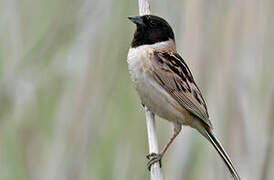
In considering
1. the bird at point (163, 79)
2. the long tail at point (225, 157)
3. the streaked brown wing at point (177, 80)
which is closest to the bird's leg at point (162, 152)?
the bird at point (163, 79)

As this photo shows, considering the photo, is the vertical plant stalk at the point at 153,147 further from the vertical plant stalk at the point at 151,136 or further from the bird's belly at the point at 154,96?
the bird's belly at the point at 154,96

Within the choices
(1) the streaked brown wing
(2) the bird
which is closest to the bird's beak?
(2) the bird

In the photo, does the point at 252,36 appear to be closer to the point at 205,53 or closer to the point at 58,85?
the point at 205,53

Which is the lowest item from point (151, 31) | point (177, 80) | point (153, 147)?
point (153, 147)

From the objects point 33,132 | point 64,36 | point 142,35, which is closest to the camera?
point 64,36

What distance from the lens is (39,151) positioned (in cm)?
267

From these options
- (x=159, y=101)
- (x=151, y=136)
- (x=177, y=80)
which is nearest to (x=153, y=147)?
(x=151, y=136)

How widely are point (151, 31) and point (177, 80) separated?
28 cm

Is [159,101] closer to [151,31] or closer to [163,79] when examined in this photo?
[163,79]

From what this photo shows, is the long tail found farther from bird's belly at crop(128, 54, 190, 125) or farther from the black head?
the black head

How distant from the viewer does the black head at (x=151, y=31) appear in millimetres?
2765

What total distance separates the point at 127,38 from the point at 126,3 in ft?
0.58

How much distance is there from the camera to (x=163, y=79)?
9.09 feet

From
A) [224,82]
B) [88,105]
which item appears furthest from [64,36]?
[224,82]
